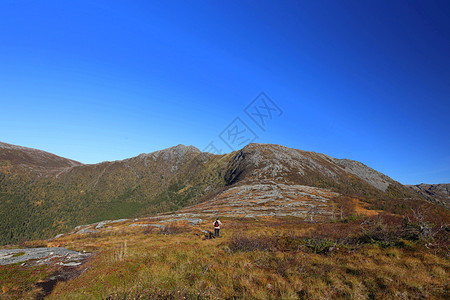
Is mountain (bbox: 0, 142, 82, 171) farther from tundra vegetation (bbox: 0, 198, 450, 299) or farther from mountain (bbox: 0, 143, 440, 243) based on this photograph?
tundra vegetation (bbox: 0, 198, 450, 299)

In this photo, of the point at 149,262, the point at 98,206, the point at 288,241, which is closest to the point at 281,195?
the point at 288,241

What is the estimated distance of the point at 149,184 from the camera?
551ft

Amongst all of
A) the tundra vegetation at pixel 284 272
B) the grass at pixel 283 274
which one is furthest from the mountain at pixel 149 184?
the grass at pixel 283 274

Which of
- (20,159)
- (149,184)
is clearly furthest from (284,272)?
(20,159)

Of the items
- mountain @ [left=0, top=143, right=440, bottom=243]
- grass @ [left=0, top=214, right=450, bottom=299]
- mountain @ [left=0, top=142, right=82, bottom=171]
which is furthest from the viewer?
mountain @ [left=0, top=142, right=82, bottom=171]

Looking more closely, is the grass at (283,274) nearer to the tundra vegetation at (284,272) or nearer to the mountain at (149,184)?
the tundra vegetation at (284,272)

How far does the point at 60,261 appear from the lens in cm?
1526

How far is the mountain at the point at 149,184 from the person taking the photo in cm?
10096

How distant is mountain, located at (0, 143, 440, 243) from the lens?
100956 millimetres

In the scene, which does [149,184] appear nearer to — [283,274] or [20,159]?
[20,159]

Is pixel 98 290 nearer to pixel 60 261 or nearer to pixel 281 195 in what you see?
pixel 60 261

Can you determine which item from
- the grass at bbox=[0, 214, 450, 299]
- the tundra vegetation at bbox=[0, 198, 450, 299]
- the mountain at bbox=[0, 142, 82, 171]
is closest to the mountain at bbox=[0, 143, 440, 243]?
the mountain at bbox=[0, 142, 82, 171]

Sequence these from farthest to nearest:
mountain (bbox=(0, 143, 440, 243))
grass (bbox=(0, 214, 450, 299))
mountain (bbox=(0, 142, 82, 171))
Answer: mountain (bbox=(0, 142, 82, 171)), mountain (bbox=(0, 143, 440, 243)), grass (bbox=(0, 214, 450, 299))

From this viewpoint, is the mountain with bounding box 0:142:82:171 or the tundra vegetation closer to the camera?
the tundra vegetation
